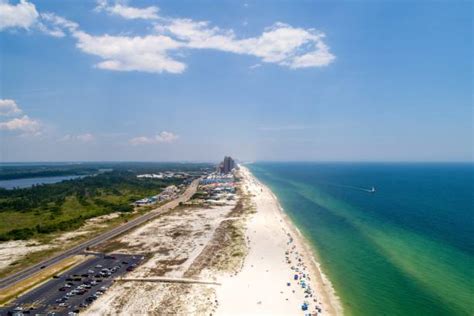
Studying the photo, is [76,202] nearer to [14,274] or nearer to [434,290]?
[14,274]

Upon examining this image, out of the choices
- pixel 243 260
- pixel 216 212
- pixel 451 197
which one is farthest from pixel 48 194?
pixel 451 197

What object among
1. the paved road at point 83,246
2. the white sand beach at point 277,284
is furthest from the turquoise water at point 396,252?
the paved road at point 83,246

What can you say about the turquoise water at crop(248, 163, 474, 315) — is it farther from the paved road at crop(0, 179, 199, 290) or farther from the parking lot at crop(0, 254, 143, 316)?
the paved road at crop(0, 179, 199, 290)

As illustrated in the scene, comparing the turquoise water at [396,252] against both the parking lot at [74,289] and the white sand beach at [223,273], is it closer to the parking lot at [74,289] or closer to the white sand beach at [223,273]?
the white sand beach at [223,273]

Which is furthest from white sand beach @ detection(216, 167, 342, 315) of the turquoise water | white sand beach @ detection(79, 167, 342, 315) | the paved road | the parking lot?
the paved road

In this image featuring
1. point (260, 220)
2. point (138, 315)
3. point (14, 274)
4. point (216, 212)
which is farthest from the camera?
point (216, 212)

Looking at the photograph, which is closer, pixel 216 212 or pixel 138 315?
pixel 138 315

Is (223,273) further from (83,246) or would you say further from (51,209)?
(51,209)
